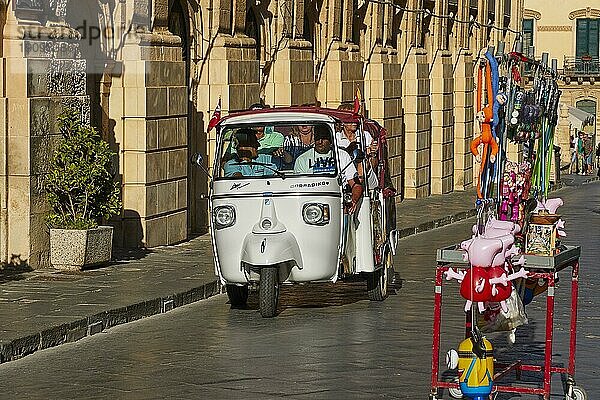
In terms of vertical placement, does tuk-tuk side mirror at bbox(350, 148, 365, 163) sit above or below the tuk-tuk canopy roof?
below

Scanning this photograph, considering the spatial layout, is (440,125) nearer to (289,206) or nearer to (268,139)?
(268,139)

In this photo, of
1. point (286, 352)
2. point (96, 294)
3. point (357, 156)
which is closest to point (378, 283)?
point (357, 156)

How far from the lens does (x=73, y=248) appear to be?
1603cm

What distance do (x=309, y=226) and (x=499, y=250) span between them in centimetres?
483

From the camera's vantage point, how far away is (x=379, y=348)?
467 inches

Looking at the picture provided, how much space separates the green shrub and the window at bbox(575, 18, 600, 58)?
56732mm

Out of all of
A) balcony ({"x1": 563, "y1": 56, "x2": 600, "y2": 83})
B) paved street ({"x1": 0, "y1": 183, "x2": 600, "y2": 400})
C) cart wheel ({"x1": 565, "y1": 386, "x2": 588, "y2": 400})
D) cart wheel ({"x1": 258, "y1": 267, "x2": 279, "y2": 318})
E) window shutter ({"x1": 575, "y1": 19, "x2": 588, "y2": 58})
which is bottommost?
paved street ({"x1": 0, "y1": 183, "x2": 600, "y2": 400})

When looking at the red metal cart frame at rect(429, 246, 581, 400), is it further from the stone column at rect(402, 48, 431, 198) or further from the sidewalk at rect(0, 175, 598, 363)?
the stone column at rect(402, 48, 431, 198)

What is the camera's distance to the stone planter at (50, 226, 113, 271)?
630 inches

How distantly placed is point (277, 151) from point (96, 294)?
7.02 feet

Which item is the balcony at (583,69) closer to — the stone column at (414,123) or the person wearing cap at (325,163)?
the stone column at (414,123)

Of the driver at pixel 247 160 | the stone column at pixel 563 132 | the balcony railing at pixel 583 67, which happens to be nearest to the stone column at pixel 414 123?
the driver at pixel 247 160

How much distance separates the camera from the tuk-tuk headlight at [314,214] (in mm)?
13758

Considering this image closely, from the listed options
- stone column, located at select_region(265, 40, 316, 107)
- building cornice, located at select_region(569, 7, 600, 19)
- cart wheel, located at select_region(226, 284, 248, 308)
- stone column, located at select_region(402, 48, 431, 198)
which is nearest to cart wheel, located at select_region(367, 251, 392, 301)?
cart wheel, located at select_region(226, 284, 248, 308)
